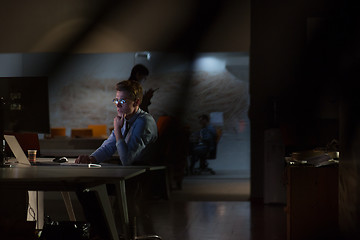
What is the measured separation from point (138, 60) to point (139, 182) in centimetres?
715

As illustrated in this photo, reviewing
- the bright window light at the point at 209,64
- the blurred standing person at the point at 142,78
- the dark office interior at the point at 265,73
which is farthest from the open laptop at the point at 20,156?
the bright window light at the point at 209,64

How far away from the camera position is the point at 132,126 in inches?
188

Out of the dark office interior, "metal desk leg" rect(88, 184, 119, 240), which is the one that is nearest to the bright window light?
the dark office interior

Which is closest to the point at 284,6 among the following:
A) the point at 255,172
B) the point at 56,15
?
the point at 255,172

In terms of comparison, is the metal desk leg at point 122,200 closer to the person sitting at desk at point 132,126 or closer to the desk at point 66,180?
the desk at point 66,180

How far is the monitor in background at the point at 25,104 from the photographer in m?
4.14

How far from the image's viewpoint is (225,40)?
962cm

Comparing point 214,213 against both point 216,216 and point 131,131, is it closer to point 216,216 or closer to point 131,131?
point 216,216

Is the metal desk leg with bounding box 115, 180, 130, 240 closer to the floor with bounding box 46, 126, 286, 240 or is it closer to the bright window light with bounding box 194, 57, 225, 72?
the floor with bounding box 46, 126, 286, 240

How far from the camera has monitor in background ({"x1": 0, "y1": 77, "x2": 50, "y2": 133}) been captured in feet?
13.6

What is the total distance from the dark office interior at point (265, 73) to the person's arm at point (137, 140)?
3.91ft

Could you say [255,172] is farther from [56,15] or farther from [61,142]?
[56,15]

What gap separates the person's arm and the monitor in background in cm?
77

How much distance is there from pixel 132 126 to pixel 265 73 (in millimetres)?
3908
